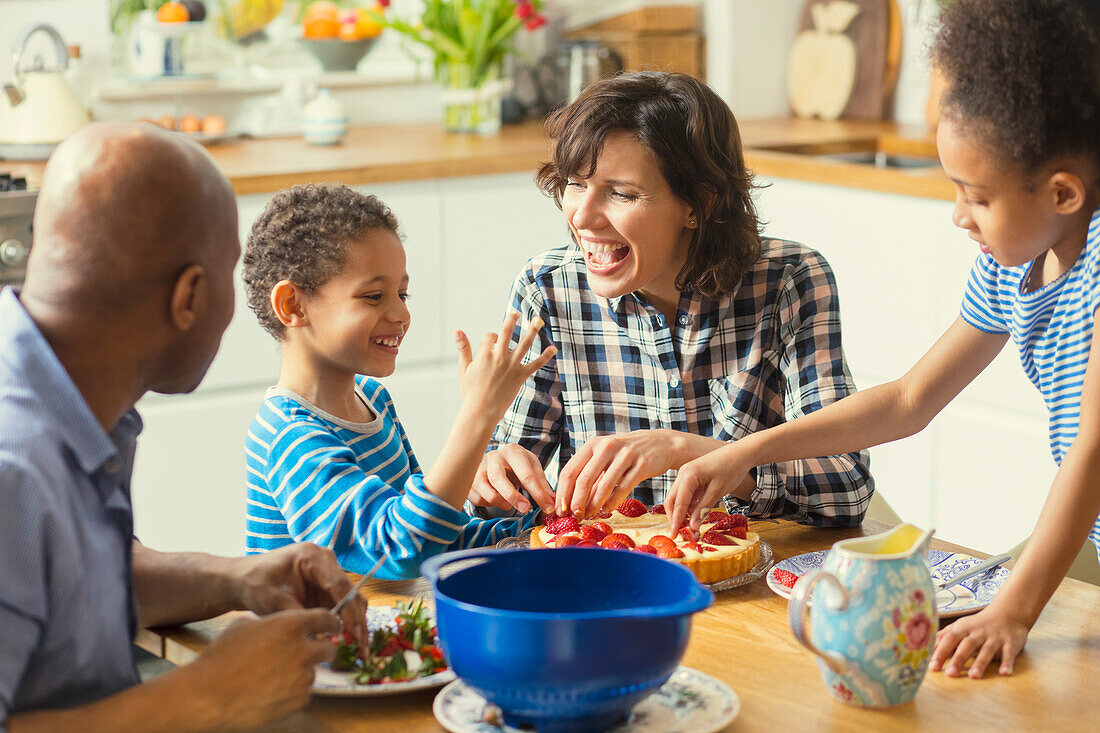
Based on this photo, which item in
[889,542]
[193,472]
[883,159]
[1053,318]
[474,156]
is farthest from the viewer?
[883,159]

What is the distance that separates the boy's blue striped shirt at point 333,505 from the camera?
1.25 m

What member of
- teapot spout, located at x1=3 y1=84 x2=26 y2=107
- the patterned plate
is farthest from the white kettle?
the patterned plate

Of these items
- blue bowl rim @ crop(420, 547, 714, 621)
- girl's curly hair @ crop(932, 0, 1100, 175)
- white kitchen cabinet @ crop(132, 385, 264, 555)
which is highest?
girl's curly hair @ crop(932, 0, 1100, 175)

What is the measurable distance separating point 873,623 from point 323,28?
302cm

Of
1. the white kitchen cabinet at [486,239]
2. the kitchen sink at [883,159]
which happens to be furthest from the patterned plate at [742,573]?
the kitchen sink at [883,159]

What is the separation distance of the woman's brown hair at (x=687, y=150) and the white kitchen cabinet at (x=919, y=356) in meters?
1.08

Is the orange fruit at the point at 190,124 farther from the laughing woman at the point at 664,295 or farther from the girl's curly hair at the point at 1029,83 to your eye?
the girl's curly hair at the point at 1029,83

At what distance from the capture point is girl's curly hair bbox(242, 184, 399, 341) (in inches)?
58.1

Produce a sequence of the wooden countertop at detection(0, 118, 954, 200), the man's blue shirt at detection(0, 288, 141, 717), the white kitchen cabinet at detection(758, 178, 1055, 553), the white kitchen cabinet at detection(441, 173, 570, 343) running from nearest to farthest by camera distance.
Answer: the man's blue shirt at detection(0, 288, 141, 717)
the white kitchen cabinet at detection(758, 178, 1055, 553)
the wooden countertop at detection(0, 118, 954, 200)
the white kitchen cabinet at detection(441, 173, 570, 343)

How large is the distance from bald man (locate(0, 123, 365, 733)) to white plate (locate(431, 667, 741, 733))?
11 cm

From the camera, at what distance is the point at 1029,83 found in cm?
118

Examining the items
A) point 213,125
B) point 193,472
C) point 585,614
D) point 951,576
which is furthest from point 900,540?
point 213,125

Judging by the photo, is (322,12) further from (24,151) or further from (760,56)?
(760,56)

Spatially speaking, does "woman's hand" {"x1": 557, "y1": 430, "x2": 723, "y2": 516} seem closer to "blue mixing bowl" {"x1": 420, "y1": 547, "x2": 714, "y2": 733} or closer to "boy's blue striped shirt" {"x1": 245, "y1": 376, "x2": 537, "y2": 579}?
"boy's blue striped shirt" {"x1": 245, "y1": 376, "x2": 537, "y2": 579}
